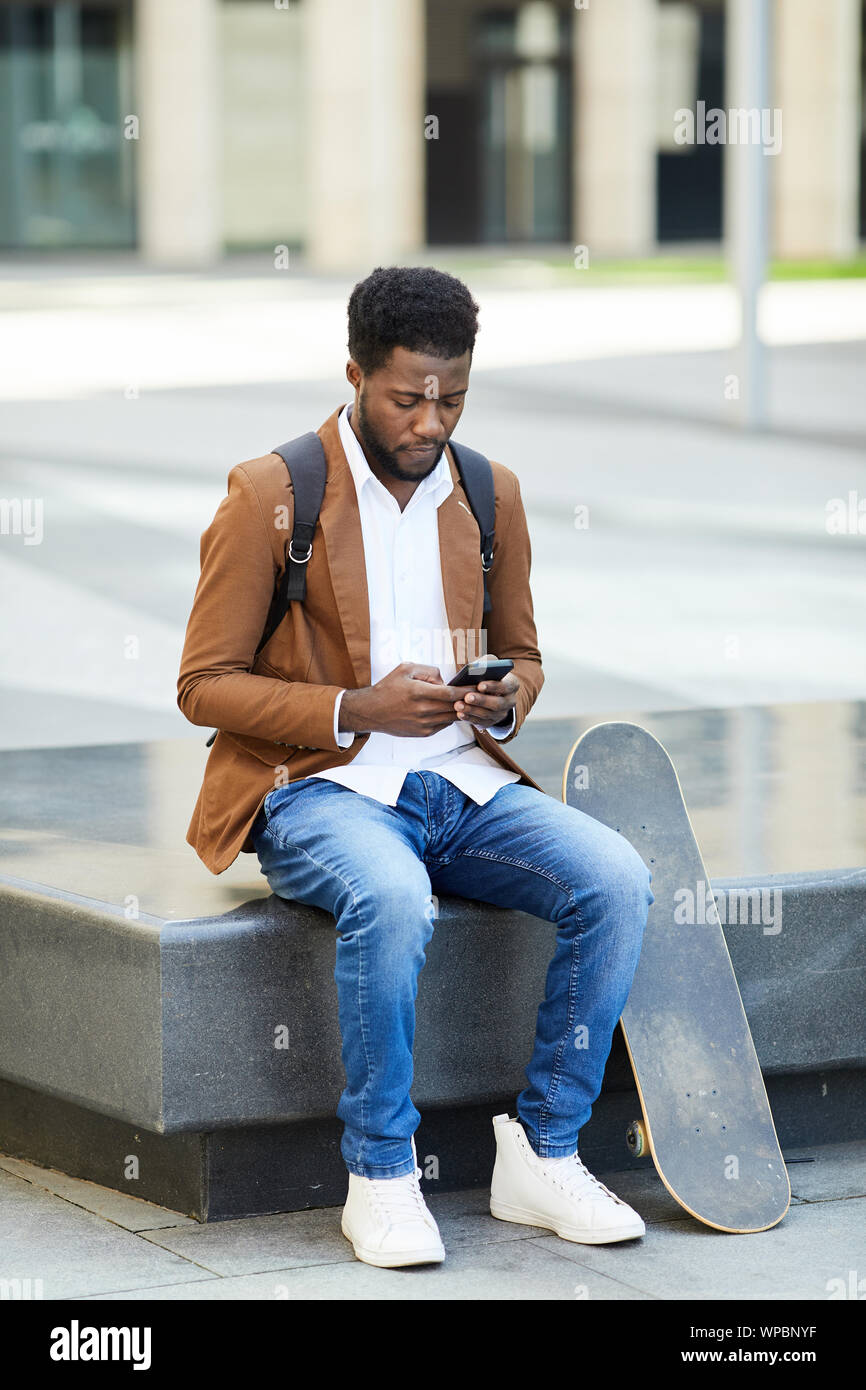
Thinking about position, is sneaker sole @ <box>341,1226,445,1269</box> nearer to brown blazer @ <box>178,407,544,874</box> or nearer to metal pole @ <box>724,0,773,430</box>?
brown blazer @ <box>178,407,544,874</box>

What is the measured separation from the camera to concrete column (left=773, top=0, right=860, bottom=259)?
3825 cm

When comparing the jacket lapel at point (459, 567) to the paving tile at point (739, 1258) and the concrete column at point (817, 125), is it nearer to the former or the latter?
the paving tile at point (739, 1258)

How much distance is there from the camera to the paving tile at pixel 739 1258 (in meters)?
3.84

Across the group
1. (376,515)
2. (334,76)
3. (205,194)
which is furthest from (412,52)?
(376,515)

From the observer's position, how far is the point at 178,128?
36.4m

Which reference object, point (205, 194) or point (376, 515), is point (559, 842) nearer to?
point (376, 515)

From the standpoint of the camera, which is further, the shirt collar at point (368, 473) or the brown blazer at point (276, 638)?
the shirt collar at point (368, 473)

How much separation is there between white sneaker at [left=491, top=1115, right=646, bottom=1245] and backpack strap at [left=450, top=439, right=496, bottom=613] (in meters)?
1.04

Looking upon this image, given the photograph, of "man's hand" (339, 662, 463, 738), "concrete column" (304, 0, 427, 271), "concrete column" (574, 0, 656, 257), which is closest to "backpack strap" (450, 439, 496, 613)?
"man's hand" (339, 662, 463, 738)

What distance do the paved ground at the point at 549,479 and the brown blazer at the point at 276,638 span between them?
3.46 meters

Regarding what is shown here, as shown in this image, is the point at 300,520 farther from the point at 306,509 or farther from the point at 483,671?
the point at 483,671

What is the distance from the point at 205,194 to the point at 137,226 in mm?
1729

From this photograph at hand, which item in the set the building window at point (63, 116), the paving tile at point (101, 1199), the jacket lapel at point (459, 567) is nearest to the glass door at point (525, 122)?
the building window at point (63, 116)

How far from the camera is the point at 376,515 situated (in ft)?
13.8
